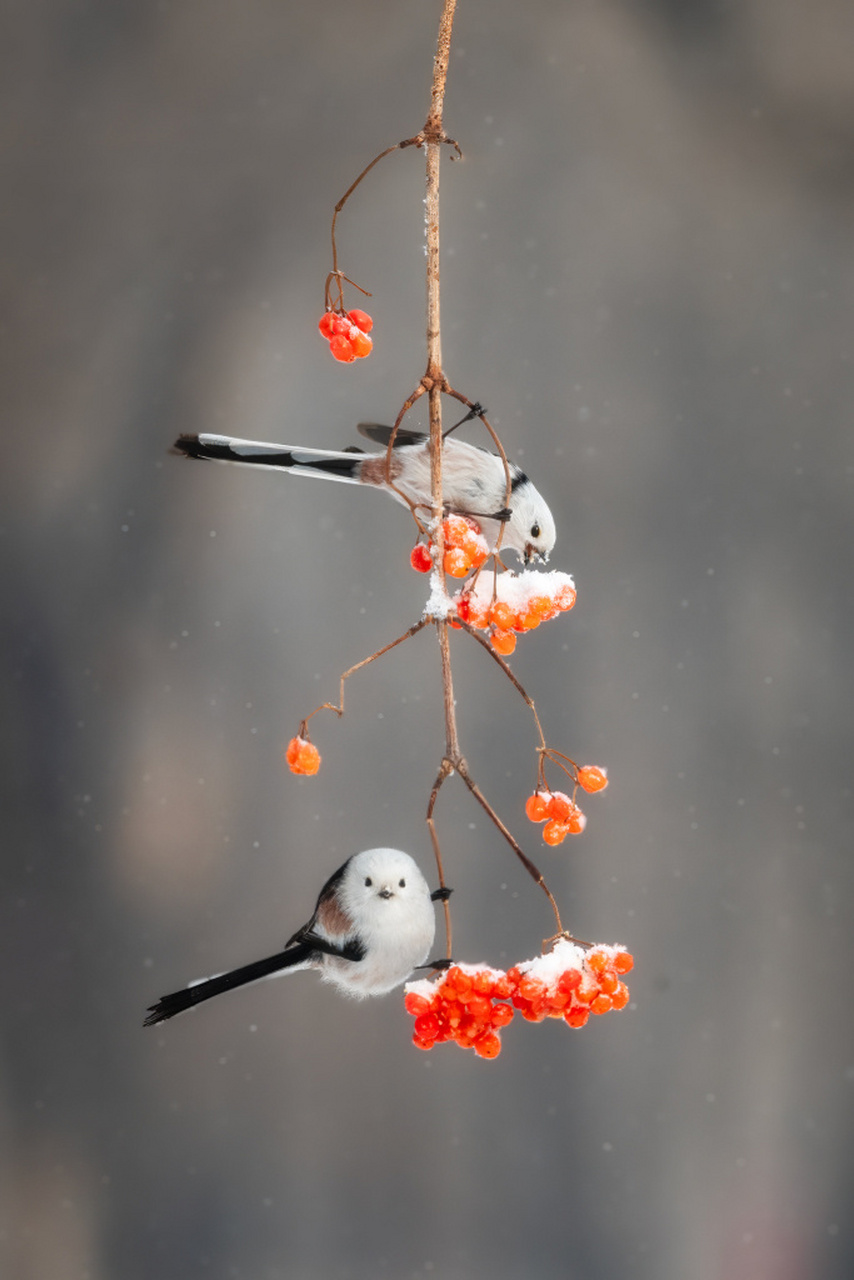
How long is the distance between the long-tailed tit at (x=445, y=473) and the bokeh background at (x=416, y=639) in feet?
1.40

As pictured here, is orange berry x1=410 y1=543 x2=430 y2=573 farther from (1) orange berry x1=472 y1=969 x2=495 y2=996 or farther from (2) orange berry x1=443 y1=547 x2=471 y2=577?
(1) orange berry x1=472 y1=969 x2=495 y2=996

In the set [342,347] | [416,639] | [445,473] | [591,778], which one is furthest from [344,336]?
[416,639]

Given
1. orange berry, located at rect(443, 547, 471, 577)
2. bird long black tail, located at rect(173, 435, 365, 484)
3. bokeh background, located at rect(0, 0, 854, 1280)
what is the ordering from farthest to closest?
bokeh background, located at rect(0, 0, 854, 1280)
bird long black tail, located at rect(173, 435, 365, 484)
orange berry, located at rect(443, 547, 471, 577)

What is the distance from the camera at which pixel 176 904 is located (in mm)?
979

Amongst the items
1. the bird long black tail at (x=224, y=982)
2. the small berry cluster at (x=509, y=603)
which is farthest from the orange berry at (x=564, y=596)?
the bird long black tail at (x=224, y=982)

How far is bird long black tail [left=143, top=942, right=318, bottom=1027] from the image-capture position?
1.44ft

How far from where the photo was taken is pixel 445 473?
547mm

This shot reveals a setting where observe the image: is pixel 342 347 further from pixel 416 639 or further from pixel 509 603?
pixel 416 639

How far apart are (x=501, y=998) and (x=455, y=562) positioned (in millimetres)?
191

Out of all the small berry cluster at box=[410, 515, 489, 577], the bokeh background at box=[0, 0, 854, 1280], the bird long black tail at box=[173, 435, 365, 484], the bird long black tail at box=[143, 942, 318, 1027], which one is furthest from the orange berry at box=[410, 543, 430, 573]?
the bokeh background at box=[0, 0, 854, 1280]

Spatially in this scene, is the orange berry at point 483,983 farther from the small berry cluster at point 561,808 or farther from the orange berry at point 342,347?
the orange berry at point 342,347

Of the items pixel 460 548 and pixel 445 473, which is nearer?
pixel 460 548

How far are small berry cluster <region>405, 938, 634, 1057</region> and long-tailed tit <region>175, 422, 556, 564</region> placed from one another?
0.74 feet

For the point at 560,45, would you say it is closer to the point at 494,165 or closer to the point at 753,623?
the point at 494,165
